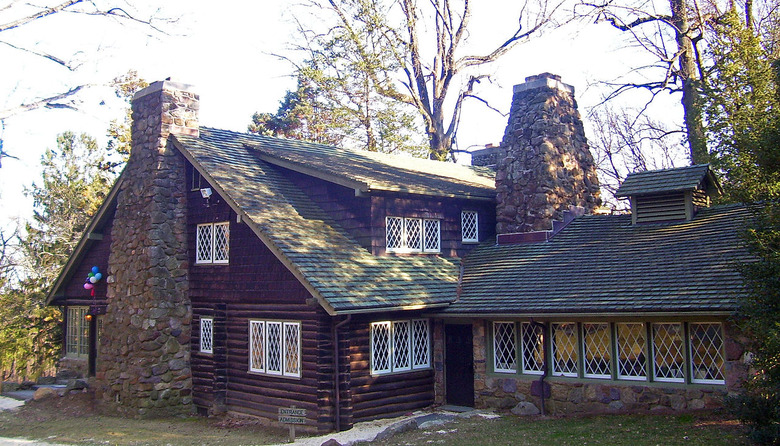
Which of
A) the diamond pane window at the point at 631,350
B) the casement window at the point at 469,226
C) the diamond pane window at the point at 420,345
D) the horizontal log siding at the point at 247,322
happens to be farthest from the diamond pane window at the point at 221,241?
the diamond pane window at the point at 631,350

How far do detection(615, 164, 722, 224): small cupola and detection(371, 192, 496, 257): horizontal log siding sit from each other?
3.91m

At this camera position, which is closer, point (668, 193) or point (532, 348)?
point (532, 348)

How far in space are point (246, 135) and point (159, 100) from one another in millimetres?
2840

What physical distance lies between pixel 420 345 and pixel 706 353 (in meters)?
5.80

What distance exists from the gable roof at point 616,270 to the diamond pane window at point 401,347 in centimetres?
104

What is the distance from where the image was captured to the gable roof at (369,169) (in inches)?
629

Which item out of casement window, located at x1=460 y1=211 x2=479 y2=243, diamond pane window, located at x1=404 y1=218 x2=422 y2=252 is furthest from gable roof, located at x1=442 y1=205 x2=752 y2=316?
diamond pane window, located at x1=404 y1=218 x2=422 y2=252

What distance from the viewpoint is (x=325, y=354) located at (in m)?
13.5

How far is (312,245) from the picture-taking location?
14.4 metres

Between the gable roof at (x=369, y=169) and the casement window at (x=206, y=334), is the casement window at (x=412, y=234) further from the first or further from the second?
the casement window at (x=206, y=334)

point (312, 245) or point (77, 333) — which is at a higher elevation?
point (312, 245)

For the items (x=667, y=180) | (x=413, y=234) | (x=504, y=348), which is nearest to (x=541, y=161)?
(x=667, y=180)

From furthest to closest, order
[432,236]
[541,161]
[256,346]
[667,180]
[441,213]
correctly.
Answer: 1. [541,161]
2. [441,213]
3. [432,236]
4. [667,180]
5. [256,346]

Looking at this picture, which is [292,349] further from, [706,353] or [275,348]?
[706,353]
